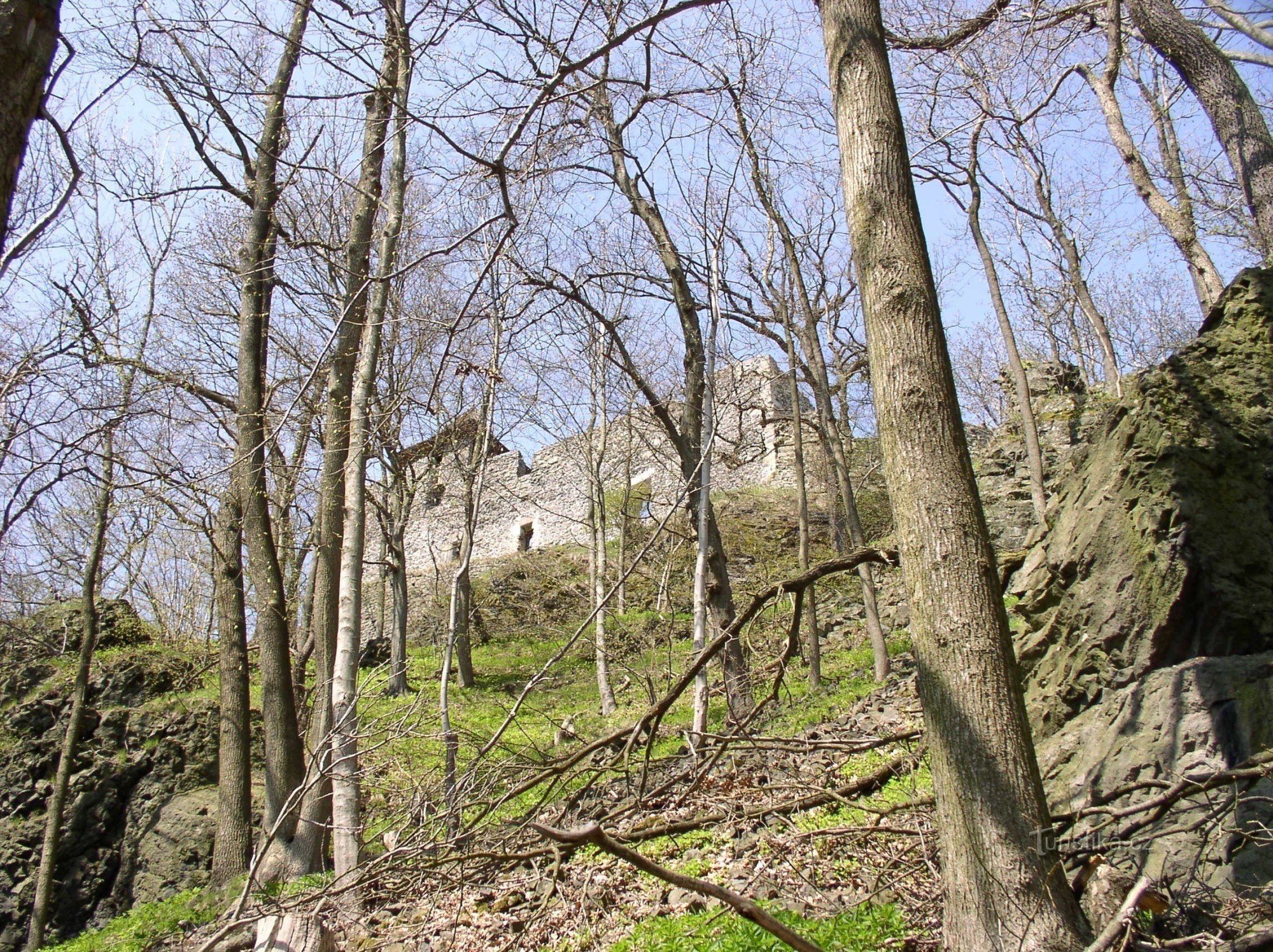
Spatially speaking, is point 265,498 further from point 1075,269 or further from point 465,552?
point 1075,269

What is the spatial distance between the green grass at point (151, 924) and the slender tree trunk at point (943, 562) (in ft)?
24.5

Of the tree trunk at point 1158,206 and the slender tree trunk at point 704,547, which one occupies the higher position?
the tree trunk at point 1158,206

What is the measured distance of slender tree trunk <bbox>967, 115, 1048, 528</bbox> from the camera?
8955 millimetres

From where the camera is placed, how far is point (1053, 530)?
4.40 meters

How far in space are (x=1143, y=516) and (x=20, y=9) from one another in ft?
15.2

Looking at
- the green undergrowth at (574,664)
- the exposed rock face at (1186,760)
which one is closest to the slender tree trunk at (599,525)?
the green undergrowth at (574,664)

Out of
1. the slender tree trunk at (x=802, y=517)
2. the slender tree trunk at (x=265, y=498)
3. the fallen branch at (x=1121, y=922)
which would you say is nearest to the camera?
the fallen branch at (x=1121, y=922)

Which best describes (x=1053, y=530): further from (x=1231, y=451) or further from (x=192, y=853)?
(x=192, y=853)

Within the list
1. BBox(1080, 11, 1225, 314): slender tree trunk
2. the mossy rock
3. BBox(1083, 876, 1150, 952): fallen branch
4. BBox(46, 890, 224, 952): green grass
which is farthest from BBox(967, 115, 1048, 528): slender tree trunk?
the mossy rock

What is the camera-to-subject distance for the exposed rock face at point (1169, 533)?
3307 mm

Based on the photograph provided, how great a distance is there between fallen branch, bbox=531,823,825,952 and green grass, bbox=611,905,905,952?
99 cm

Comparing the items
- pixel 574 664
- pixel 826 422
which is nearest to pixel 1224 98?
pixel 826 422

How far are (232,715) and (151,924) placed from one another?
84.9 inches

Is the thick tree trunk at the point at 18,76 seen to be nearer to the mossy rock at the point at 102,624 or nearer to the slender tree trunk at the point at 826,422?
the slender tree trunk at the point at 826,422
